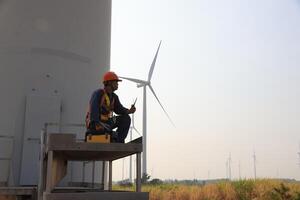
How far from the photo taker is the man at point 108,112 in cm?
559

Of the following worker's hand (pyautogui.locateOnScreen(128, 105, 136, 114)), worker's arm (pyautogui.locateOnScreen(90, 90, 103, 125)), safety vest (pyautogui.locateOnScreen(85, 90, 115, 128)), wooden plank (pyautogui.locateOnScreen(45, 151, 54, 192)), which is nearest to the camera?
wooden plank (pyautogui.locateOnScreen(45, 151, 54, 192))

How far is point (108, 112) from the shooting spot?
234 inches

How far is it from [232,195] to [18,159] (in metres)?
12.5

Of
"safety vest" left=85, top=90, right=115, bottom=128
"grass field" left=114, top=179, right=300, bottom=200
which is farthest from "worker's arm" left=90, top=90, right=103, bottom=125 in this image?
"grass field" left=114, top=179, right=300, bottom=200

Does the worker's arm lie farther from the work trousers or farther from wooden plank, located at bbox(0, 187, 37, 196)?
wooden plank, located at bbox(0, 187, 37, 196)

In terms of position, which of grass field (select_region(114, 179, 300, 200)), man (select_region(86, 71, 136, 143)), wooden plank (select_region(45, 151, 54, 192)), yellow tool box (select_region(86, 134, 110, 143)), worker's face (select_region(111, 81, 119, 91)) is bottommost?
grass field (select_region(114, 179, 300, 200))

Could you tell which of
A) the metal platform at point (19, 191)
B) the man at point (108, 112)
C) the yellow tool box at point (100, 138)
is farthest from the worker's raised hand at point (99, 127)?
the metal platform at point (19, 191)

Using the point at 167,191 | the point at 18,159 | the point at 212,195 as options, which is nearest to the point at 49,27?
the point at 18,159

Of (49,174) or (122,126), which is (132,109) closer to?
(122,126)

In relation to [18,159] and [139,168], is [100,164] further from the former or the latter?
[139,168]

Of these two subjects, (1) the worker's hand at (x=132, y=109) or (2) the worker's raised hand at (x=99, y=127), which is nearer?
(2) the worker's raised hand at (x=99, y=127)

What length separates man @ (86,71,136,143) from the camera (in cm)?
559

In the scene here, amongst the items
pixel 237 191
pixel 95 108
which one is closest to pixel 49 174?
pixel 95 108

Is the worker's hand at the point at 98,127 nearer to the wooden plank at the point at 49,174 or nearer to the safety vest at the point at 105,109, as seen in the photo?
the safety vest at the point at 105,109
